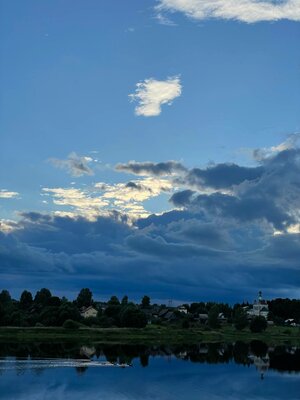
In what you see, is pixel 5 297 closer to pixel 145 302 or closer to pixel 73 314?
pixel 73 314

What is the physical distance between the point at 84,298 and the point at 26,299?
16.9 meters

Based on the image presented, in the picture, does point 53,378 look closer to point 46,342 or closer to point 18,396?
point 18,396

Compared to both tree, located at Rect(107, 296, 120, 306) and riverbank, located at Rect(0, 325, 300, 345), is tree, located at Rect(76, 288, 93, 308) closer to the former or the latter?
tree, located at Rect(107, 296, 120, 306)

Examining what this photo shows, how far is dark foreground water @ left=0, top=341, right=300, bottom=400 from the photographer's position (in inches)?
1981

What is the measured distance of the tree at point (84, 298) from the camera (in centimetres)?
15275

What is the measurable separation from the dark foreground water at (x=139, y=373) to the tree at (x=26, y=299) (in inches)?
1932

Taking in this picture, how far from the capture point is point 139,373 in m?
63.2

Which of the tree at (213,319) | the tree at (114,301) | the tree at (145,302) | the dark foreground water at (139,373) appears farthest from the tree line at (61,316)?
the tree at (145,302)

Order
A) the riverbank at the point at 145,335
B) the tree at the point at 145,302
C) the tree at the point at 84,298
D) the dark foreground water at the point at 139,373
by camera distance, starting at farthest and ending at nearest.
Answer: the tree at the point at 145,302
the tree at the point at 84,298
the riverbank at the point at 145,335
the dark foreground water at the point at 139,373

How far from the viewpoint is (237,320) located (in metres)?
141

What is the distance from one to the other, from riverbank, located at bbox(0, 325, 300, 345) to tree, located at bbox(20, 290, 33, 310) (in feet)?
114

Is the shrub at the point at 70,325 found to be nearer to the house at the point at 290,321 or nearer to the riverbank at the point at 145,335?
the riverbank at the point at 145,335

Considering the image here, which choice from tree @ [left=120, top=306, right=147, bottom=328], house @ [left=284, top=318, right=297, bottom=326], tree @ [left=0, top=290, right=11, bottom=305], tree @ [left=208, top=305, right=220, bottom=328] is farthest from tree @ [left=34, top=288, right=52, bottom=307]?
house @ [left=284, top=318, right=297, bottom=326]

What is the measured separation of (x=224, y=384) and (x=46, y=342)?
154ft
